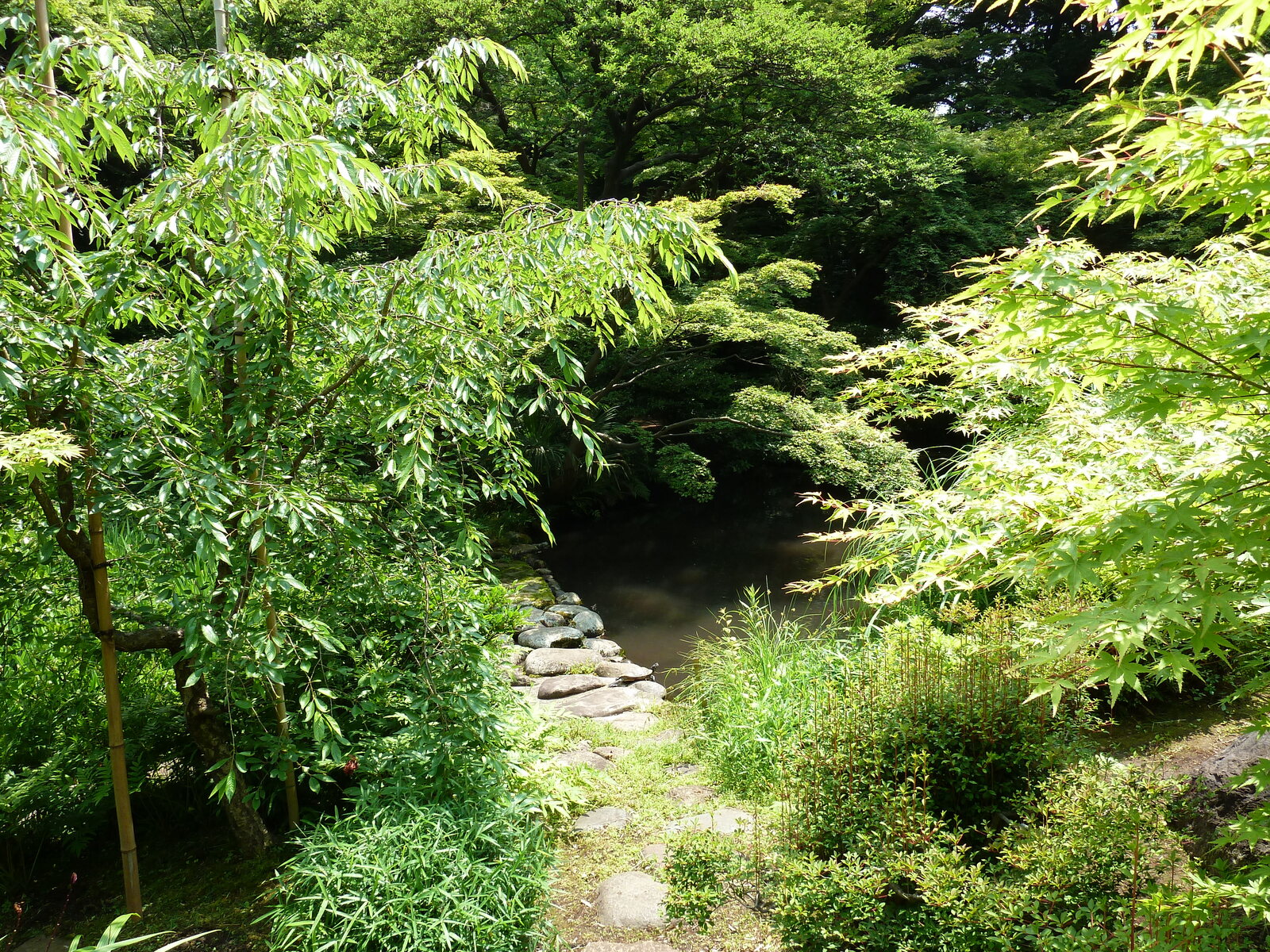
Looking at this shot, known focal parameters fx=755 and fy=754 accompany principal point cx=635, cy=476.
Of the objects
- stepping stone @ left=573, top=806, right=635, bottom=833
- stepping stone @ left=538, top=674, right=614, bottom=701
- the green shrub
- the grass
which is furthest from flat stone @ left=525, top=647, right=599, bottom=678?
the green shrub

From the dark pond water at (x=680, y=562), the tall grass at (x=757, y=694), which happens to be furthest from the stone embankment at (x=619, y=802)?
the dark pond water at (x=680, y=562)

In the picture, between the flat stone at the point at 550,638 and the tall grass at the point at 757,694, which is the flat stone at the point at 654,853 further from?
the flat stone at the point at 550,638

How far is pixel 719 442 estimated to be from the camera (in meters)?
13.3

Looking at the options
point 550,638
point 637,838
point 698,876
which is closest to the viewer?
point 698,876

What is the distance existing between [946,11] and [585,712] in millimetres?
18193

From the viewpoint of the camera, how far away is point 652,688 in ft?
18.6

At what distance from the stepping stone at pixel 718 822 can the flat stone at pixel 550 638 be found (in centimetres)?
351

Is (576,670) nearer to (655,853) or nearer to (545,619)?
(545,619)

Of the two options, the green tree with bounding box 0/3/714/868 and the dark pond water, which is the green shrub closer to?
the green tree with bounding box 0/3/714/868

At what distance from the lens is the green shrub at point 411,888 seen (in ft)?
6.86

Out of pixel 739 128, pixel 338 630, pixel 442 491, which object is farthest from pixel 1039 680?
pixel 739 128

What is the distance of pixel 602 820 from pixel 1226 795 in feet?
7.64

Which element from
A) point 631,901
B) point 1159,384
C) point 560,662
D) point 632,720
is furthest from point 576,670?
point 1159,384

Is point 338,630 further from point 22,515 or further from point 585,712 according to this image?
point 585,712
